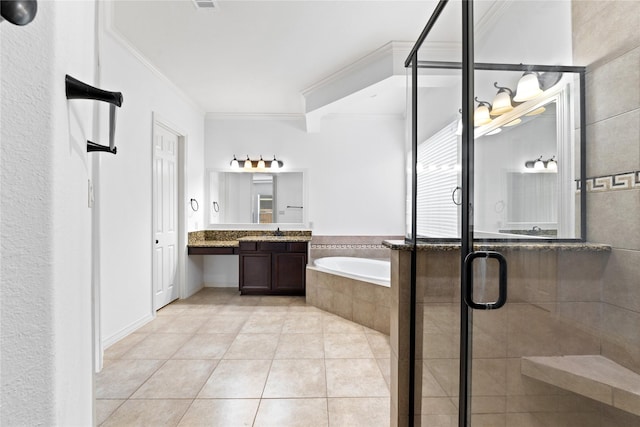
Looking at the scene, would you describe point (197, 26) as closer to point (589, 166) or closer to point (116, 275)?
point (116, 275)

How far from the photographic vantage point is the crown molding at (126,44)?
7.84ft

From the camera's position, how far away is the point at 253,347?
2645 mm

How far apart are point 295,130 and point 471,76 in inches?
155

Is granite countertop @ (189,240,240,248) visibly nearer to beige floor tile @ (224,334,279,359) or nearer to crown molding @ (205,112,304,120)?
beige floor tile @ (224,334,279,359)

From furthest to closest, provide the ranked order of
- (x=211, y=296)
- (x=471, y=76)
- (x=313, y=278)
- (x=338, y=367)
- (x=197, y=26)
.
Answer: (x=211, y=296), (x=313, y=278), (x=197, y=26), (x=338, y=367), (x=471, y=76)

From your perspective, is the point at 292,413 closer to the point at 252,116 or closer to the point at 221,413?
the point at 221,413

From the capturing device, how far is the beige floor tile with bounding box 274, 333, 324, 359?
248 cm

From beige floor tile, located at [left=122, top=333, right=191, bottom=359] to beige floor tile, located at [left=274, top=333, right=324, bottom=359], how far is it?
0.88 metres

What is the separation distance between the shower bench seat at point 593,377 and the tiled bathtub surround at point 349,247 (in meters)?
3.69

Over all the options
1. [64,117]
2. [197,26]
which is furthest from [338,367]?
[197,26]

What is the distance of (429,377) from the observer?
1327mm

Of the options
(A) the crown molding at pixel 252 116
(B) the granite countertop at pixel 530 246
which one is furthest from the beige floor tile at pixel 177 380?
(A) the crown molding at pixel 252 116

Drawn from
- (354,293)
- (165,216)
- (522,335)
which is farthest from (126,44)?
(522,335)

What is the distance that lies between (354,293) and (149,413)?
2.02 metres
